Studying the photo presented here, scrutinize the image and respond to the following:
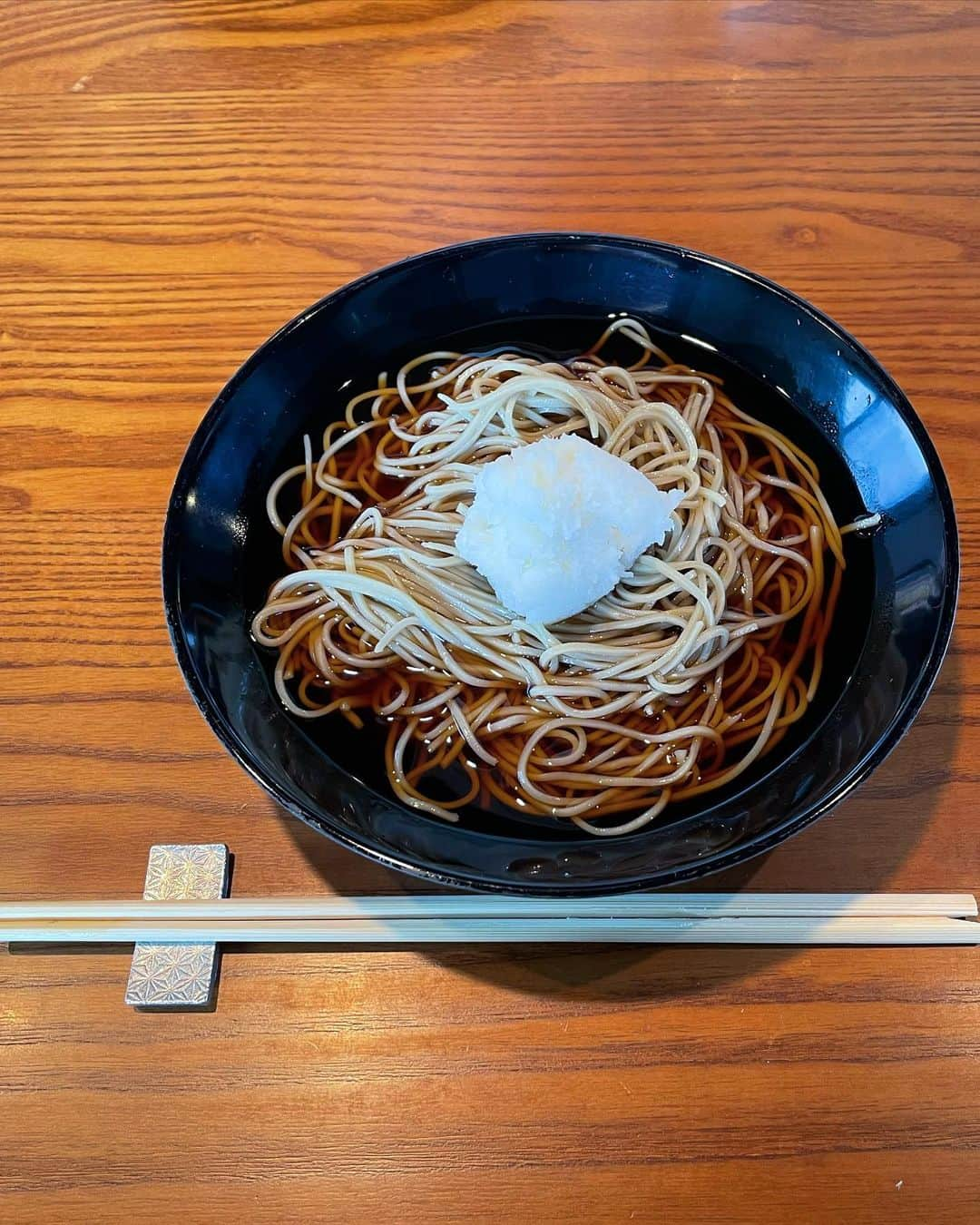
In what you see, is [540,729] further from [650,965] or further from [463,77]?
[463,77]

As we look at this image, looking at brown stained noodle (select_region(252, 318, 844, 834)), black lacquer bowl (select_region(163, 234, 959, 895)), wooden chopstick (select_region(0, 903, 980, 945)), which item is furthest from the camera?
brown stained noodle (select_region(252, 318, 844, 834))

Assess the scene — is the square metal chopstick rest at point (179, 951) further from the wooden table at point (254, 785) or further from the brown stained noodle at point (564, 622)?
the brown stained noodle at point (564, 622)

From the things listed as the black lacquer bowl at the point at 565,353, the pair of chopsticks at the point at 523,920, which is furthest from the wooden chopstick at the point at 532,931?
the black lacquer bowl at the point at 565,353

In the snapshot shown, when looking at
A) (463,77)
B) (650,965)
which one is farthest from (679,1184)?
(463,77)

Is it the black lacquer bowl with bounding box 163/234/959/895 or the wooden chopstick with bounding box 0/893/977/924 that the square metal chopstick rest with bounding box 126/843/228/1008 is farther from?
the black lacquer bowl with bounding box 163/234/959/895

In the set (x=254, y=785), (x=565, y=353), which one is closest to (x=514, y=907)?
(x=254, y=785)

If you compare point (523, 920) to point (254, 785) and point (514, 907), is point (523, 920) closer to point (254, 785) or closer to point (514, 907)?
point (514, 907)

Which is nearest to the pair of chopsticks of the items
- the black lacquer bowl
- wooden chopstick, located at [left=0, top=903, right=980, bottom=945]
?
wooden chopstick, located at [left=0, top=903, right=980, bottom=945]
